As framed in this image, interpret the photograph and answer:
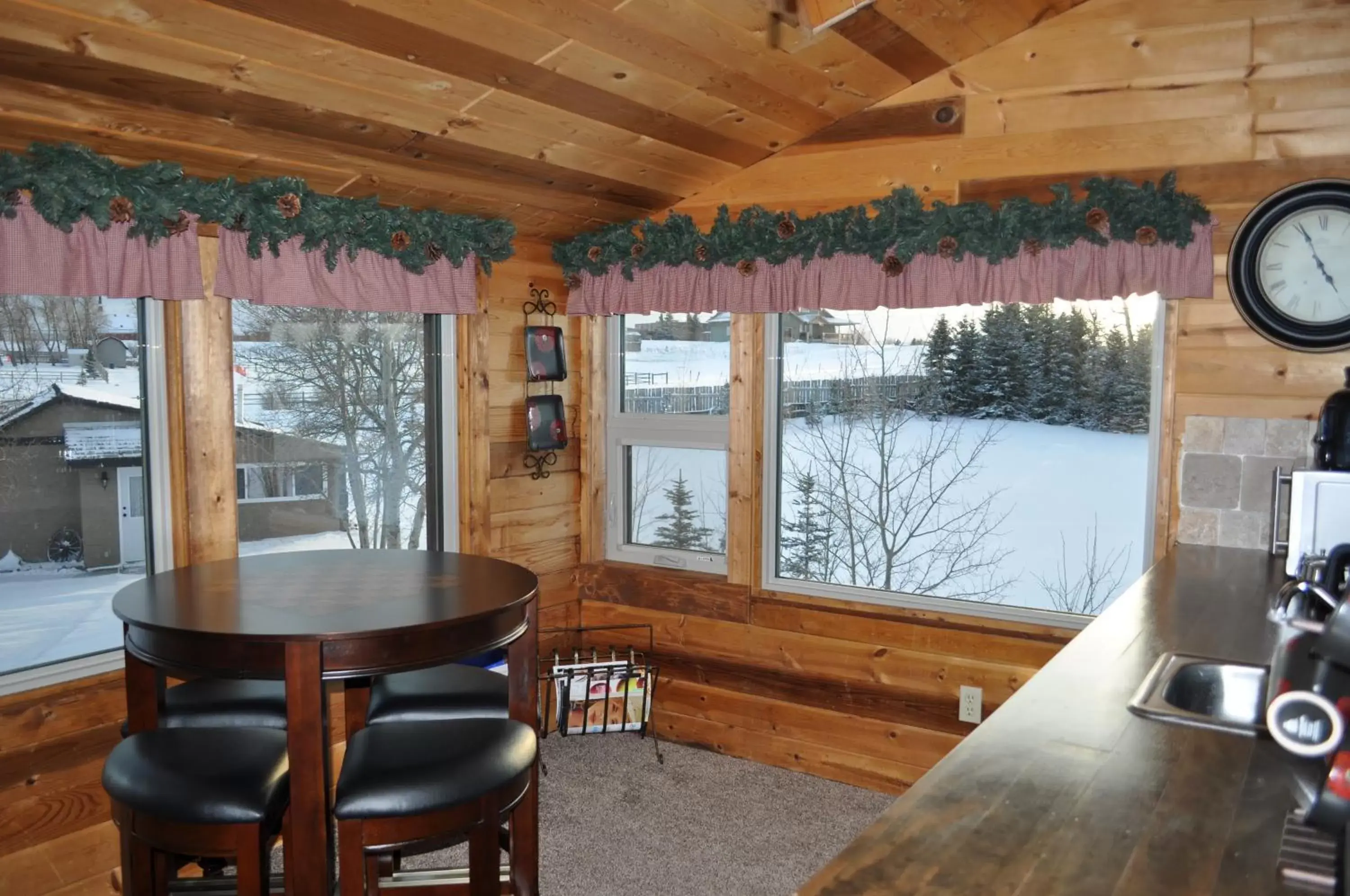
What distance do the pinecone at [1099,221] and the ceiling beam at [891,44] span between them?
0.72m

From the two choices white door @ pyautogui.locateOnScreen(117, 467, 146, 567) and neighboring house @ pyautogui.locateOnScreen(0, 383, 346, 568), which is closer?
neighboring house @ pyautogui.locateOnScreen(0, 383, 346, 568)

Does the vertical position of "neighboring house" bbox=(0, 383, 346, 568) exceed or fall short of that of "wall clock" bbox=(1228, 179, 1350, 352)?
it falls short

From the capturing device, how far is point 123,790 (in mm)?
2033

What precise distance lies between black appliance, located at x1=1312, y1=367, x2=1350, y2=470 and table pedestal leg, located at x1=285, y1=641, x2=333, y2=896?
2.52 m

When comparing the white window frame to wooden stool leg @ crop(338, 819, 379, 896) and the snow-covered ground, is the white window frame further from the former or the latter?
the snow-covered ground

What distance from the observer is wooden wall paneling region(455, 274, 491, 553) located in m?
3.77

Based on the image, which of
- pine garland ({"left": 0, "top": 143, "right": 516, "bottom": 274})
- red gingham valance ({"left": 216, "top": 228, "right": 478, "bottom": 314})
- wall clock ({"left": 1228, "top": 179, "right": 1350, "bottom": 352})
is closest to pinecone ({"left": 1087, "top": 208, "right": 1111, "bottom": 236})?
wall clock ({"left": 1228, "top": 179, "right": 1350, "bottom": 352})

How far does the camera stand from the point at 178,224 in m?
2.74

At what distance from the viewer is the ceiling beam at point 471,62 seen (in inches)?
85.4

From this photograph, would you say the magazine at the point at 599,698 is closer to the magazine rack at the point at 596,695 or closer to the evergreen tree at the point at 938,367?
the magazine rack at the point at 596,695

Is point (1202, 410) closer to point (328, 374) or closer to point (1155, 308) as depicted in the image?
point (1155, 308)

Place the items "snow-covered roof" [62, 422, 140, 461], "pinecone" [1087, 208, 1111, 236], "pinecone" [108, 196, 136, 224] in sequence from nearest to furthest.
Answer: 1. "pinecone" [108, 196, 136, 224]
2. "snow-covered roof" [62, 422, 140, 461]
3. "pinecone" [1087, 208, 1111, 236]

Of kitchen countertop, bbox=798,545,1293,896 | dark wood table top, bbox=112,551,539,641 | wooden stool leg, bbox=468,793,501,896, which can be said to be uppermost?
dark wood table top, bbox=112,551,539,641

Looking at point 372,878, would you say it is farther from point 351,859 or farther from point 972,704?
point 972,704
